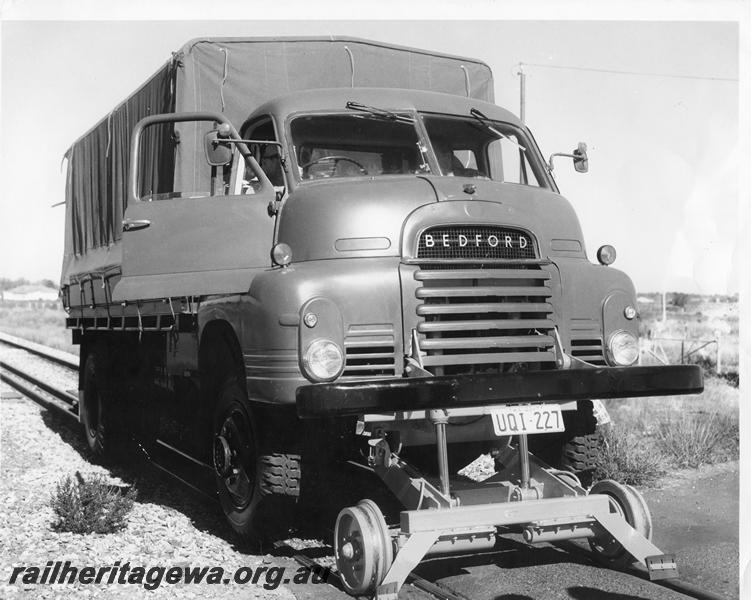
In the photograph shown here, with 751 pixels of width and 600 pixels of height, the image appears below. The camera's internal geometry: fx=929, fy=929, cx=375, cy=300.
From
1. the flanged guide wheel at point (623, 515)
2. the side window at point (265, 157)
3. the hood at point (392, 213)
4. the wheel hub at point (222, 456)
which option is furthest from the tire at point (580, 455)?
the side window at point (265, 157)

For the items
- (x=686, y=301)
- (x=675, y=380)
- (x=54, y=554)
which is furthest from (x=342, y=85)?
(x=686, y=301)

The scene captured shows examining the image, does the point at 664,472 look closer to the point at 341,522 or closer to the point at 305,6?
the point at 341,522

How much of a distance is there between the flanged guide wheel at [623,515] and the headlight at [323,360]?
1.89 m

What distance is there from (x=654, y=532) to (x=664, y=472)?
1939 mm

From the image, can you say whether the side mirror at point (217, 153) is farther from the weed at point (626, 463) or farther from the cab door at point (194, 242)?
the weed at point (626, 463)

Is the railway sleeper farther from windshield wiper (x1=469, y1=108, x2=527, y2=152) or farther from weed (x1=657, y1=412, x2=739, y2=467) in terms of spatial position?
weed (x1=657, y1=412, x2=739, y2=467)

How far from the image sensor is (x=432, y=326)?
5.52 meters

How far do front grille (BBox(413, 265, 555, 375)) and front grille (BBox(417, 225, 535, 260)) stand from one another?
3.7 inches

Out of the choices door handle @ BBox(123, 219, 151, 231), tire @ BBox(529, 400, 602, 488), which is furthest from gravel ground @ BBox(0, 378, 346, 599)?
door handle @ BBox(123, 219, 151, 231)

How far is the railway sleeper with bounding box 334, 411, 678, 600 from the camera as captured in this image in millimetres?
5012

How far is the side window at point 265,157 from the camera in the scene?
21.5ft

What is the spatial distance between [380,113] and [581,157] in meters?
1.72

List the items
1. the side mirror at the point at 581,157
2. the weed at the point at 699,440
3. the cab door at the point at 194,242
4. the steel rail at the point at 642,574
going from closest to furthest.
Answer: the steel rail at the point at 642,574
the cab door at the point at 194,242
the side mirror at the point at 581,157
the weed at the point at 699,440

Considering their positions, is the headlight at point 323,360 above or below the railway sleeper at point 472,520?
above
